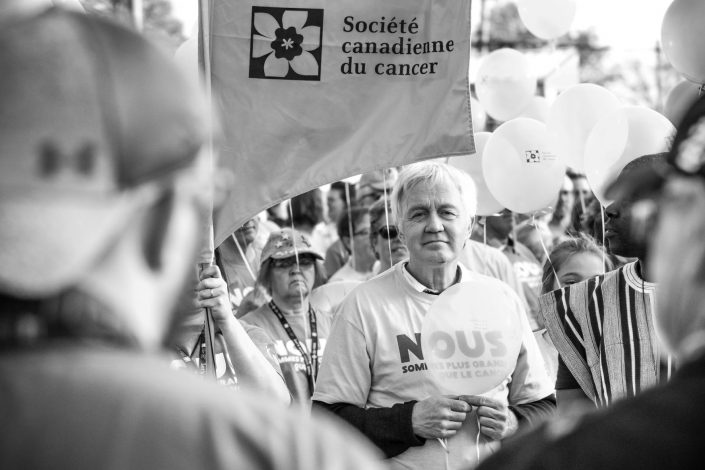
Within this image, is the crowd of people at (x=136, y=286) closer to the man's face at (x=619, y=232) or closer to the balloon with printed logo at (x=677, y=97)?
the man's face at (x=619, y=232)

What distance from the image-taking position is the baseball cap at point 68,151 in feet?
3.47

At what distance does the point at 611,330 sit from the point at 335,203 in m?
5.44

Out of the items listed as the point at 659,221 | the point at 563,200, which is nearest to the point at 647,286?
the point at 659,221

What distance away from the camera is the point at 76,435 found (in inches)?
39.3

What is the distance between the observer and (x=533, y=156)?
5977 mm

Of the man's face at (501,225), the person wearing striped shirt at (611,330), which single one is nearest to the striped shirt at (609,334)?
the person wearing striped shirt at (611,330)

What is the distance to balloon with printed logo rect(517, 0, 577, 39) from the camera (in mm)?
8219

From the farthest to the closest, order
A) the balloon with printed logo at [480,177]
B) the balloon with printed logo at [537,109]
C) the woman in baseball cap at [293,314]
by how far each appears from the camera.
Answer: the balloon with printed logo at [537,109]
the balloon with printed logo at [480,177]
the woman in baseball cap at [293,314]

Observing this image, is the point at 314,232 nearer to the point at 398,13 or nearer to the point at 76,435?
the point at 398,13

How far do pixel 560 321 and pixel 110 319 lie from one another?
292 cm

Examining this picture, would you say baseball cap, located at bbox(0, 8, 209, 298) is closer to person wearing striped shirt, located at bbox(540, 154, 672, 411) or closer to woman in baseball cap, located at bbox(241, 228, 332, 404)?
person wearing striped shirt, located at bbox(540, 154, 672, 411)

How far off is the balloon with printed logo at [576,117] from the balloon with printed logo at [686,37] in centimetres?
107

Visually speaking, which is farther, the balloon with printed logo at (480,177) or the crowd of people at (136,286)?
the balloon with printed logo at (480,177)

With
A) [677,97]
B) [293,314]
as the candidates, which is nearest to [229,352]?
[293,314]
